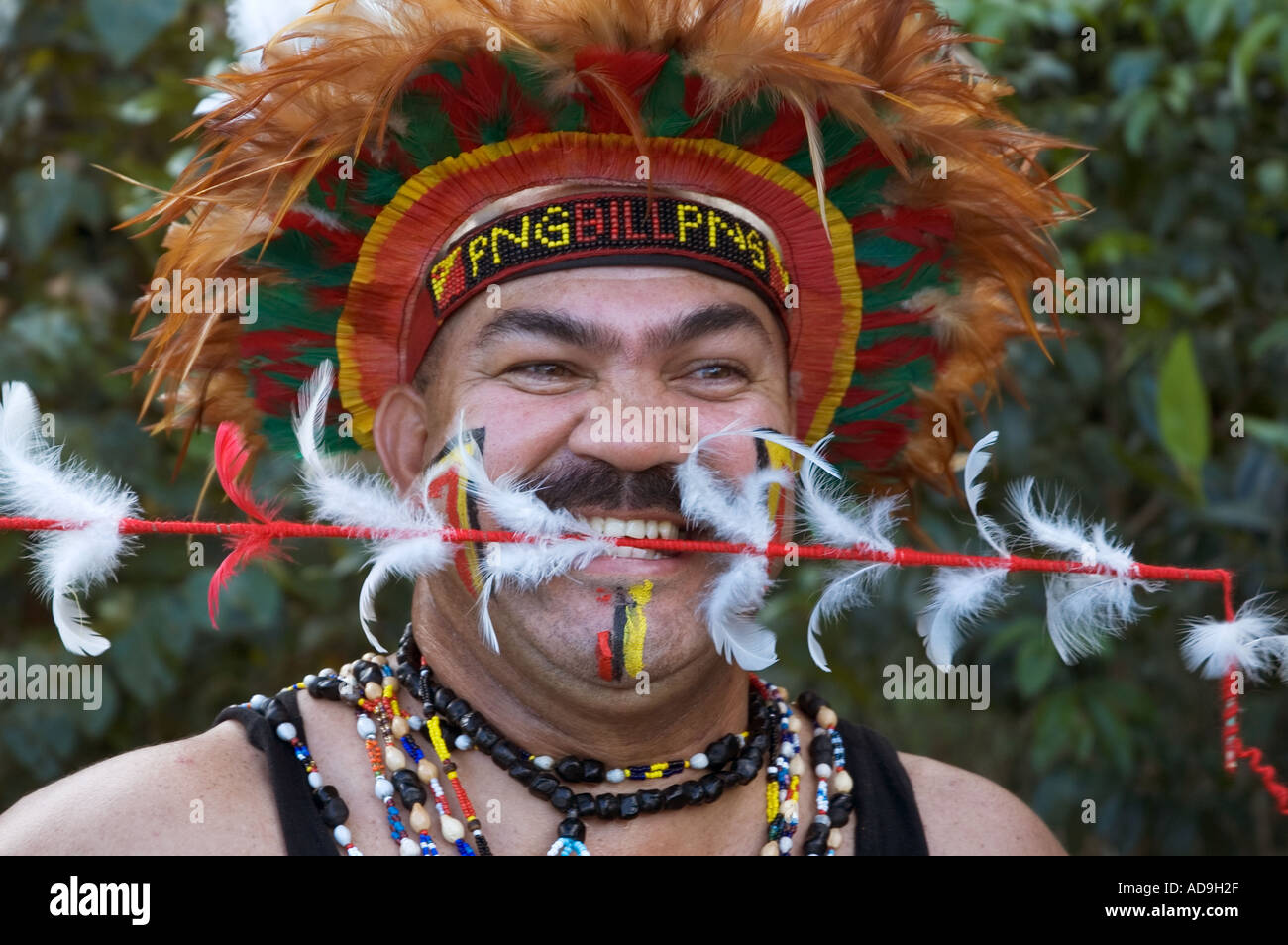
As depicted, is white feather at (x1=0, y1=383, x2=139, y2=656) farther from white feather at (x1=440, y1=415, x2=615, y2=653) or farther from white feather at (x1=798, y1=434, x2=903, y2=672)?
white feather at (x1=798, y1=434, x2=903, y2=672)

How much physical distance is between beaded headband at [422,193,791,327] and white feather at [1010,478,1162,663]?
665mm

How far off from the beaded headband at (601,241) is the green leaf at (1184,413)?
4.98 ft

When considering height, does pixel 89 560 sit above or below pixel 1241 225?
below

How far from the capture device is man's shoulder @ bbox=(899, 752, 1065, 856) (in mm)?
2613

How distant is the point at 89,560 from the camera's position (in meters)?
2.04

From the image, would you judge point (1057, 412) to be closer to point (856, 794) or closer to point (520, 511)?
point (856, 794)

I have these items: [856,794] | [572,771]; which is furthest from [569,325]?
[856,794]

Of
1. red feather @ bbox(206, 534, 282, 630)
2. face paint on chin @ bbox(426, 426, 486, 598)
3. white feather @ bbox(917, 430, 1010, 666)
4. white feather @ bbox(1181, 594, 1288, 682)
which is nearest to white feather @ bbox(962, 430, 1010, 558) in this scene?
white feather @ bbox(917, 430, 1010, 666)

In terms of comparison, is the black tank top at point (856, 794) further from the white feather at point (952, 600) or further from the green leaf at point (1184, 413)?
the green leaf at point (1184, 413)

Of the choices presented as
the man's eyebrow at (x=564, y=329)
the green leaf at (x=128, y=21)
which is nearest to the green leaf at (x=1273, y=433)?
the man's eyebrow at (x=564, y=329)
